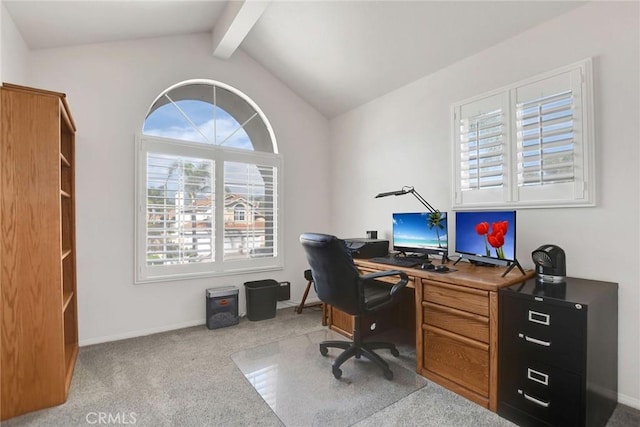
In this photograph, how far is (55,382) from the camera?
1829mm

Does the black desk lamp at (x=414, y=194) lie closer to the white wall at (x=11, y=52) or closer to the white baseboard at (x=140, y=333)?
the white baseboard at (x=140, y=333)

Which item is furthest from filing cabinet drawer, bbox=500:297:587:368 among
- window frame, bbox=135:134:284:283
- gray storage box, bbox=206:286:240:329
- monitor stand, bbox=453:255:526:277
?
window frame, bbox=135:134:284:283

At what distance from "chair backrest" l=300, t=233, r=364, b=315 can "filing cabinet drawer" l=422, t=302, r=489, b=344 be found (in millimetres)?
499

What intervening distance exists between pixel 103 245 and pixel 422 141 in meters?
3.23

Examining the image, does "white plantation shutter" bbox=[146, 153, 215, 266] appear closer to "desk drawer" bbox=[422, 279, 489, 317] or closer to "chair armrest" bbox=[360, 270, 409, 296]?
"chair armrest" bbox=[360, 270, 409, 296]

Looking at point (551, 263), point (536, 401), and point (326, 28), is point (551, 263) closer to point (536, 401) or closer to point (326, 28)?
point (536, 401)

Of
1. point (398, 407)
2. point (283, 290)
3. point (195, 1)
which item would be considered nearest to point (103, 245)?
point (283, 290)

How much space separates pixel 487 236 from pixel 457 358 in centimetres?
85

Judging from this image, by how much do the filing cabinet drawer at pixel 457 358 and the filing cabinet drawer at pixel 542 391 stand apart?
110mm

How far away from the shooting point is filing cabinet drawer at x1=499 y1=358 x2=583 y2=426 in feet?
4.84

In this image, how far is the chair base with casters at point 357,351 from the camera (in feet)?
Answer: 6.97

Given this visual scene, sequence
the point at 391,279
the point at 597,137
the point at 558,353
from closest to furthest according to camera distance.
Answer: the point at 558,353 < the point at 597,137 < the point at 391,279

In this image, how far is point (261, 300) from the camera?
3.33m

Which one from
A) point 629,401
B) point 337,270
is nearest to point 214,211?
point 337,270
